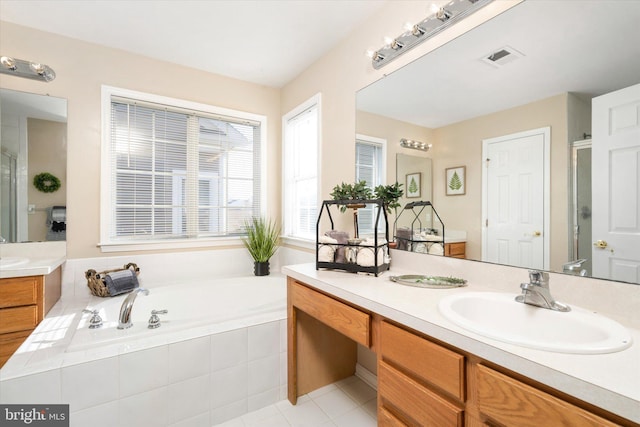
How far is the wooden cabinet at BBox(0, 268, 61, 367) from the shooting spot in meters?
1.76

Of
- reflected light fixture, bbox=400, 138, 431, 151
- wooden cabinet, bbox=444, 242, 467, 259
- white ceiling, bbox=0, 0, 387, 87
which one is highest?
white ceiling, bbox=0, 0, 387, 87

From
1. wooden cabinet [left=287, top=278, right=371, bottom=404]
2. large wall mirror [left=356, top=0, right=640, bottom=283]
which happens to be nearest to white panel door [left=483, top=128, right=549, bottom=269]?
large wall mirror [left=356, top=0, right=640, bottom=283]

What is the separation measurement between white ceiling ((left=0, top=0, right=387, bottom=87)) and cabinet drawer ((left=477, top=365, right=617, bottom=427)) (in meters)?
2.08

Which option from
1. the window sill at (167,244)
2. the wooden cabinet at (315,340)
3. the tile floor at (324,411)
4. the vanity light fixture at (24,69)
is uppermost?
the vanity light fixture at (24,69)

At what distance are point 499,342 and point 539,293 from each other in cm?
41

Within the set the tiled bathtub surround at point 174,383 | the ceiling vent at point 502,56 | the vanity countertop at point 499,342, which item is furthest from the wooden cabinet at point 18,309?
the ceiling vent at point 502,56

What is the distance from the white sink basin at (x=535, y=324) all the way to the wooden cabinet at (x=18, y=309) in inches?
92.8

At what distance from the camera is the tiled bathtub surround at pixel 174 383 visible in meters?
1.27

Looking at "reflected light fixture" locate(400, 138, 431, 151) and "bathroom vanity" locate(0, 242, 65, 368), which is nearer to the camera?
"reflected light fixture" locate(400, 138, 431, 151)

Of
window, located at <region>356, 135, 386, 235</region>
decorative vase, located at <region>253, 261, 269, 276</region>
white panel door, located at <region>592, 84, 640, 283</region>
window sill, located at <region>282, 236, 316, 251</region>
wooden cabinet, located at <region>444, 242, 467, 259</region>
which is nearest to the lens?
white panel door, located at <region>592, 84, 640, 283</region>

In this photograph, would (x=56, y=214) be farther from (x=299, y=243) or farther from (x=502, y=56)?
(x=502, y=56)

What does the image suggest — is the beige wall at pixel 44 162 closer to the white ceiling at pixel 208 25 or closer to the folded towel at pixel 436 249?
the white ceiling at pixel 208 25

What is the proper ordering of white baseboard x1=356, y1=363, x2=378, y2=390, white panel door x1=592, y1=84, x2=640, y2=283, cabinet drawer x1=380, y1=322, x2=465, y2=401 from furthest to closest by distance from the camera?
1. white baseboard x1=356, y1=363, x2=378, y2=390
2. white panel door x1=592, y1=84, x2=640, y2=283
3. cabinet drawer x1=380, y1=322, x2=465, y2=401

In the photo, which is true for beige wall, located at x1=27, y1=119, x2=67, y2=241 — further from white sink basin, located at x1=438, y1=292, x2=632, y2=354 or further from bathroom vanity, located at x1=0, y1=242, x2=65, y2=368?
white sink basin, located at x1=438, y1=292, x2=632, y2=354
